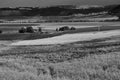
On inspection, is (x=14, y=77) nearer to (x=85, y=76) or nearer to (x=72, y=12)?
(x=85, y=76)

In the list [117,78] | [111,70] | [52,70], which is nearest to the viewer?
[117,78]

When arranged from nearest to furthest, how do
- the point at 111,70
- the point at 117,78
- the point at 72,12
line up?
the point at 117,78
the point at 111,70
the point at 72,12

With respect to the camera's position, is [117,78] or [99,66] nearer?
[117,78]

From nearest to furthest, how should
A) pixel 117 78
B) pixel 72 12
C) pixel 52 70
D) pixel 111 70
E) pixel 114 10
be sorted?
pixel 117 78
pixel 111 70
pixel 52 70
pixel 114 10
pixel 72 12

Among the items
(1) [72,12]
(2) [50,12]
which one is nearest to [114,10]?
(1) [72,12]

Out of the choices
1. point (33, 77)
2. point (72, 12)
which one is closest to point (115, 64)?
point (33, 77)

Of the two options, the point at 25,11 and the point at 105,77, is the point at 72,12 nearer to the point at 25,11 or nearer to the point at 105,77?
the point at 25,11

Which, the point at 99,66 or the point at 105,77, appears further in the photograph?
the point at 99,66

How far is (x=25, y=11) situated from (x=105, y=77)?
189m

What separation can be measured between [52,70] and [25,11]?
187 m

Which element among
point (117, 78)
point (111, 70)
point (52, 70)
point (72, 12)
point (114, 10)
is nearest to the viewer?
point (117, 78)

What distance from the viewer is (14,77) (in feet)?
33.6

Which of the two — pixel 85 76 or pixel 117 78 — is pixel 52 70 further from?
pixel 117 78

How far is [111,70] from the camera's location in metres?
11.4
